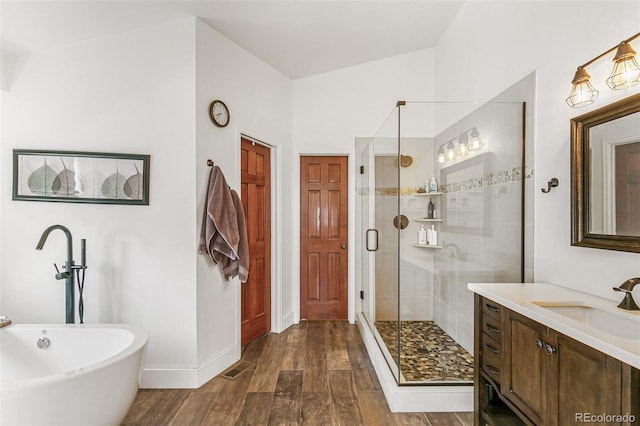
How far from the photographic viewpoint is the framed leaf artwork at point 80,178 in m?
2.29

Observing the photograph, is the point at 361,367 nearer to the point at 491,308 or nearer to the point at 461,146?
the point at 491,308

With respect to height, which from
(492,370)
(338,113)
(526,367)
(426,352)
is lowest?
(426,352)

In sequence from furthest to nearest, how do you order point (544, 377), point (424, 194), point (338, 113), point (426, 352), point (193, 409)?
point (338, 113) → point (424, 194) → point (426, 352) → point (193, 409) → point (544, 377)

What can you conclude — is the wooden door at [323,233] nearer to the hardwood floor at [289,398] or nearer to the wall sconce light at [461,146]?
the hardwood floor at [289,398]

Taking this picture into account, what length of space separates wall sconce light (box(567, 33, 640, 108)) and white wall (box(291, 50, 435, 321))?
227cm

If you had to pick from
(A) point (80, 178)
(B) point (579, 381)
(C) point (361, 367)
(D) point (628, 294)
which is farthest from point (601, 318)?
(A) point (80, 178)

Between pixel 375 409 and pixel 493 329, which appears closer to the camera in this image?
pixel 493 329

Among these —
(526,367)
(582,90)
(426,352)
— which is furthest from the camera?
(426,352)

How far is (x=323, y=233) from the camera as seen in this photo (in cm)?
370

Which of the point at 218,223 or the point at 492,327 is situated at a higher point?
the point at 218,223

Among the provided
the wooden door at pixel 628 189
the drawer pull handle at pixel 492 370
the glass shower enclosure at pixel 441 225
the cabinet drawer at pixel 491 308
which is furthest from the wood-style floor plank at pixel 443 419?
the wooden door at pixel 628 189

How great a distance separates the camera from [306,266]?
370 centimetres

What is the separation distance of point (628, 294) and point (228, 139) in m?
2.66

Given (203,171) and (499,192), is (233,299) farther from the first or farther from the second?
(499,192)
